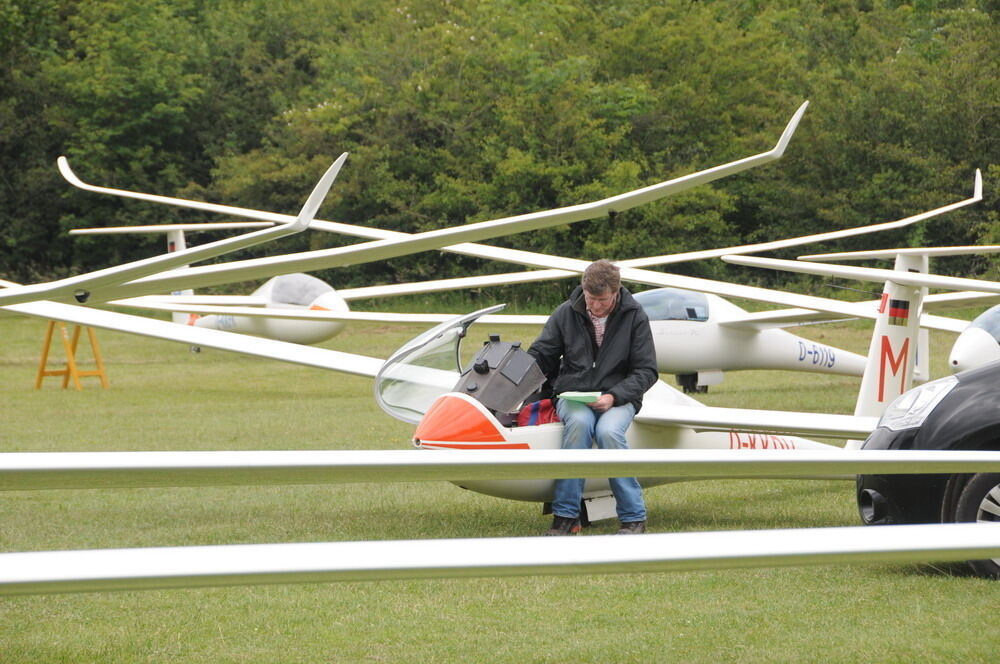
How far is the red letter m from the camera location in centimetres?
838

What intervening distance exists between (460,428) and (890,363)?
331 centimetres

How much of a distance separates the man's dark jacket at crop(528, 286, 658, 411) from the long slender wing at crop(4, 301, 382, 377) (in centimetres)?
262

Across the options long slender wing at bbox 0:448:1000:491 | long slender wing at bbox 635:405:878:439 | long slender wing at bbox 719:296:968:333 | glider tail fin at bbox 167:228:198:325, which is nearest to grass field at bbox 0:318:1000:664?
long slender wing at bbox 635:405:878:439

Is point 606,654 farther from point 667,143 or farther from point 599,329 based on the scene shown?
point 667,143

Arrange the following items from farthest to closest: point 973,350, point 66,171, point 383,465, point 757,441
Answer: point 973,350 → point 757,441 → point 66,171 → point 383,465

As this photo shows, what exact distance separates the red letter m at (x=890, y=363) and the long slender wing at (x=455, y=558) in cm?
682

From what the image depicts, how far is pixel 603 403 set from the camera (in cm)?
670

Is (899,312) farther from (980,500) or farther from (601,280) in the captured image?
(980,500)

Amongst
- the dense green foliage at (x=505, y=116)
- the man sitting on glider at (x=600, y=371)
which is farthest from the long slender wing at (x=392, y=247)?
the dense green foliage at (x=505, y=116)

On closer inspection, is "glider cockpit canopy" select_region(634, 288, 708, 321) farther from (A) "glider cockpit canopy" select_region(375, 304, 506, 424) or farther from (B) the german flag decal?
(A) "glider cockpit canopy" select_region(375, 304, 506, 424)

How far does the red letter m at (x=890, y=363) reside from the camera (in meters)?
8.38

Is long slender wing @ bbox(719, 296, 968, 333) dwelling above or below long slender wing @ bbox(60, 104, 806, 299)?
below

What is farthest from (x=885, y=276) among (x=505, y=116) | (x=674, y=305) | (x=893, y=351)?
(x=505, y=116)

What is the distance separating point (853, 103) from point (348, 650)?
35025 mm
